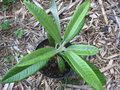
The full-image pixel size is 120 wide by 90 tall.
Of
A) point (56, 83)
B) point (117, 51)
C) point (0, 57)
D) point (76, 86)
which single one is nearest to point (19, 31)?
point (0, 57)

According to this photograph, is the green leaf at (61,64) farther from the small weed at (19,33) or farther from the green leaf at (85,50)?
the small weed at (19,33)

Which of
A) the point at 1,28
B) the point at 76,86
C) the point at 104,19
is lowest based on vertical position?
Result: the point at 76,86

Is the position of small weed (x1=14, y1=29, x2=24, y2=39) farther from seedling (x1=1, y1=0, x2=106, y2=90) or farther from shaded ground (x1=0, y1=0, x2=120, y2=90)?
seedling (x1=1, y1=0, x2=106, y2=90)

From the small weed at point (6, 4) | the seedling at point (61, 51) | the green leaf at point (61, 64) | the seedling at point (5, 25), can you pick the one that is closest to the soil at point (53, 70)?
the green leaf at point (61, 64)

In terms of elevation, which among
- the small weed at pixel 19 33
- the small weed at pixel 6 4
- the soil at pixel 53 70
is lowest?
the soil at pixel 53 70

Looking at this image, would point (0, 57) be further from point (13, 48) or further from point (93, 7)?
point (93, 7)

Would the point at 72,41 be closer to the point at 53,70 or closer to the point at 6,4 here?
the point at 53,70

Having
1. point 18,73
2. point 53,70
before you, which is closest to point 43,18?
point 18,73
